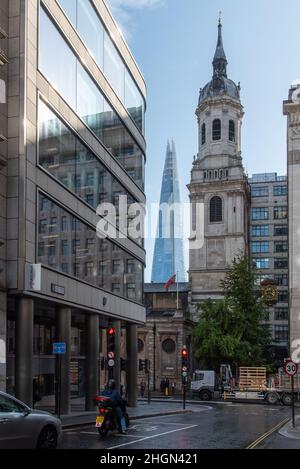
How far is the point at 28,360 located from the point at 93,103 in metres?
15.3

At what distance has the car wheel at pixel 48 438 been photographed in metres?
15.2

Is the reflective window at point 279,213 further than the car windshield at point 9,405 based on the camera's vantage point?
Yes

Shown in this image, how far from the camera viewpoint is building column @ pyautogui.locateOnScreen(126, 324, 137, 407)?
143ft

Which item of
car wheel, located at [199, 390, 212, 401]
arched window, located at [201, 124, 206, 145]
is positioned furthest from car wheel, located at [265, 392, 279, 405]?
arched window, located at [201, 124, 206, 145]

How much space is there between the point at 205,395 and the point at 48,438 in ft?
155

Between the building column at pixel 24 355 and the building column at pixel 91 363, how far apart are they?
26.4 ft

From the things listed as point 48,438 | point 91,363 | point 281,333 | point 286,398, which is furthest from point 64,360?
point 281,333

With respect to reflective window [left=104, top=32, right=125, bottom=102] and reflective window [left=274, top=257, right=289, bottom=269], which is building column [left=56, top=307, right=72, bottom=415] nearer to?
reflective window [left=104, top=32, right=125, bottom=102]

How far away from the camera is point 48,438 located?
51.0 ft

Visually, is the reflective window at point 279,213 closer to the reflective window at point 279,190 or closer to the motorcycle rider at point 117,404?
the reflective window at point 279,190

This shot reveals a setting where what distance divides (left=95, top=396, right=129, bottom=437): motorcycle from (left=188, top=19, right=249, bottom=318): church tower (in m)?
75.9

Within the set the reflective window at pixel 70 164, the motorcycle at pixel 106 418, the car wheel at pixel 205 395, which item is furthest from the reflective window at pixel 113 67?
the car wheel at pixel 205 395

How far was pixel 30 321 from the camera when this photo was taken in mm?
28109
